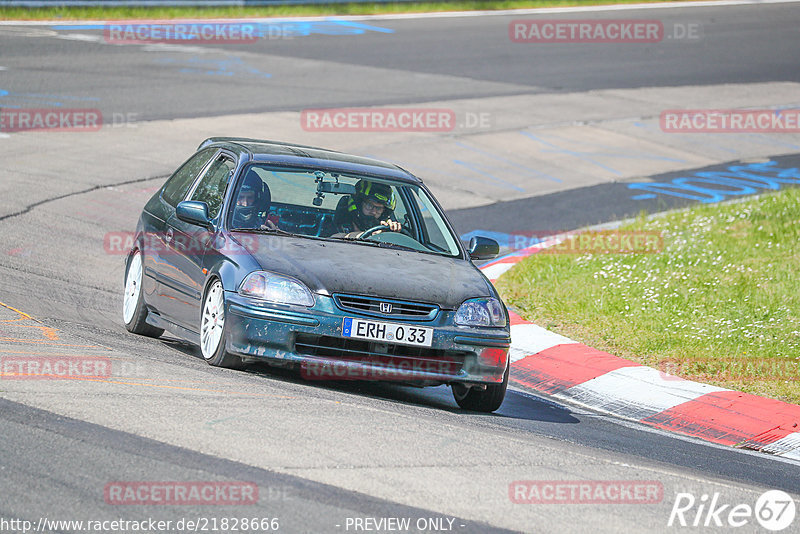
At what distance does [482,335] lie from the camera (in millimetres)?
7324

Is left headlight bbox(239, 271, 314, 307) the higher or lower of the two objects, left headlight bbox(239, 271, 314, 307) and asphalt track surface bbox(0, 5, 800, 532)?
the higher

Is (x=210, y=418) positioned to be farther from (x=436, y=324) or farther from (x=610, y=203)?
(x=610, y=203)

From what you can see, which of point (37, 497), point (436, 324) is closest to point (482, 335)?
point (436, 324)

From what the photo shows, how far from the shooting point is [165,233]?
28.2 ft

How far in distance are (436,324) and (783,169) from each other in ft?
44.4

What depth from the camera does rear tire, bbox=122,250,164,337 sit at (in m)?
8.86

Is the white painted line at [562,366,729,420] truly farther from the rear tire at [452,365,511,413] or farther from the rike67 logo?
the rike67 logo

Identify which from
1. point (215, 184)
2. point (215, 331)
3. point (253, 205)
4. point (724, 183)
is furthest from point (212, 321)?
point (724, 183)

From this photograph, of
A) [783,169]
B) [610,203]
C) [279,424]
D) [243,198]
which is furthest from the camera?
[783,169]

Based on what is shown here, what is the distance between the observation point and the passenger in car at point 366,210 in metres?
8.19

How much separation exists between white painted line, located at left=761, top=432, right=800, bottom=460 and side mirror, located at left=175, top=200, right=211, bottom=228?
3.91 meters

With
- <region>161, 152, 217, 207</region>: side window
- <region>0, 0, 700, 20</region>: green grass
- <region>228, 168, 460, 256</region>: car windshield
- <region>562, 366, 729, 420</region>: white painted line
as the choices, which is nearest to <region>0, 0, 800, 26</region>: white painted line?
<region>0, 0, 700, 20</region>: green grass

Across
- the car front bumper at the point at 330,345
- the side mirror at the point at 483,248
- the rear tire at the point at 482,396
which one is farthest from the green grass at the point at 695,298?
the car front bumper at the point at 330,345

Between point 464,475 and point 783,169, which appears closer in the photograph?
point 464,475
